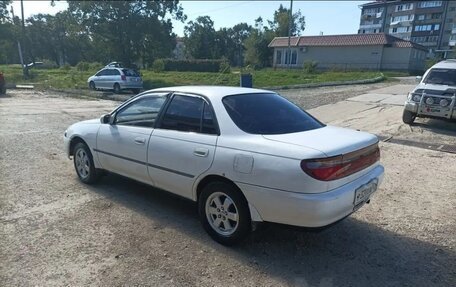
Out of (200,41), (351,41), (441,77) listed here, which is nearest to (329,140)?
(441,77)

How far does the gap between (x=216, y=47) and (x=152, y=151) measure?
76589mm

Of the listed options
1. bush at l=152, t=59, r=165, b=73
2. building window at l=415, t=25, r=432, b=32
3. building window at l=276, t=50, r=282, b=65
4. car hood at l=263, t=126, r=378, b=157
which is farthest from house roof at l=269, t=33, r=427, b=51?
car hood at l=263, t=126, r=378, b=157

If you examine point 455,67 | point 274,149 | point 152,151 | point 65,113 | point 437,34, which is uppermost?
point 437,34

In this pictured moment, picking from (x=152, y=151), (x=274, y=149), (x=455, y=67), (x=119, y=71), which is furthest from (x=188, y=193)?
(x=119, y=71)

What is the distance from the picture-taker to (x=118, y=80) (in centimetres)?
2112

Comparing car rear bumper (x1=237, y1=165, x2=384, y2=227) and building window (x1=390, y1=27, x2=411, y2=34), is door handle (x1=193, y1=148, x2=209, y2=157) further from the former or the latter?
building window (x1=390, y1=27, x2=411, y2=34)

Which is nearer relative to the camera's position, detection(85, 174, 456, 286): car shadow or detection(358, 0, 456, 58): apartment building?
detection(85, 174, 456, 286): car shadow

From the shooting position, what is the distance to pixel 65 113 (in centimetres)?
1277

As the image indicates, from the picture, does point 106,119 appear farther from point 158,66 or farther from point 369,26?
point 369,26

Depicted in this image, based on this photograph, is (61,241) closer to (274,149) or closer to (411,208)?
(274,149)

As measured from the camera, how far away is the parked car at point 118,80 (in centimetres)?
2103

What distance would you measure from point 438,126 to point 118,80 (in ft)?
56.4

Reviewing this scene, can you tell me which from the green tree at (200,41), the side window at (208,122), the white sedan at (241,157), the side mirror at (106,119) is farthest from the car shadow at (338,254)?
the green tree at (200,41)

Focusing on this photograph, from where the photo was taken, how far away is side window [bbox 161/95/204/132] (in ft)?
12.3
